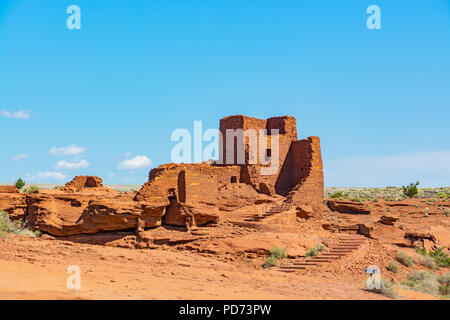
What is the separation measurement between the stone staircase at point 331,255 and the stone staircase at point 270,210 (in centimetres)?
341

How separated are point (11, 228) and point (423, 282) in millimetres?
14374

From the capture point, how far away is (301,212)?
22.5 metres

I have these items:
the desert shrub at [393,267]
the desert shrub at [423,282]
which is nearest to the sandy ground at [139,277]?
the desert shrub at [423,282]

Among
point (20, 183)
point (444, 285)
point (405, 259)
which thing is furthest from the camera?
point (20, 183)

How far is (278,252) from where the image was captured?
15898 millimetres

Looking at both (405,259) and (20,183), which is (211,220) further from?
(20,183)

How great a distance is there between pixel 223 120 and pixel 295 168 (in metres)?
5.24

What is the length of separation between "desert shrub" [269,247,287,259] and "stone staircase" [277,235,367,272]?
47cm

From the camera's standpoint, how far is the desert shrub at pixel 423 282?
13078 mm

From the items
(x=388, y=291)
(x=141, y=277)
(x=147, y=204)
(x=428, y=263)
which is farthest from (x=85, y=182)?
(x=388, y=291)

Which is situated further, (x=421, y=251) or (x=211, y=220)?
(x=421, y=251)

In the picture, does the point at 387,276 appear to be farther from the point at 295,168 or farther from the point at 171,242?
the point at 295,168

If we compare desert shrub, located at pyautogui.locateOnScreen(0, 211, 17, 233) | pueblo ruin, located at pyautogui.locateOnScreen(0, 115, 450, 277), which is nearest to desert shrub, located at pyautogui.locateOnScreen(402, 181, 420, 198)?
pueblo ruin, located at pyautogui.locateOnScreen(0, 115, 450, 277)

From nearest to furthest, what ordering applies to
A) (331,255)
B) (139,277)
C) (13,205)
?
1. (139,277)
2. (331,255)
3. (13,205)
